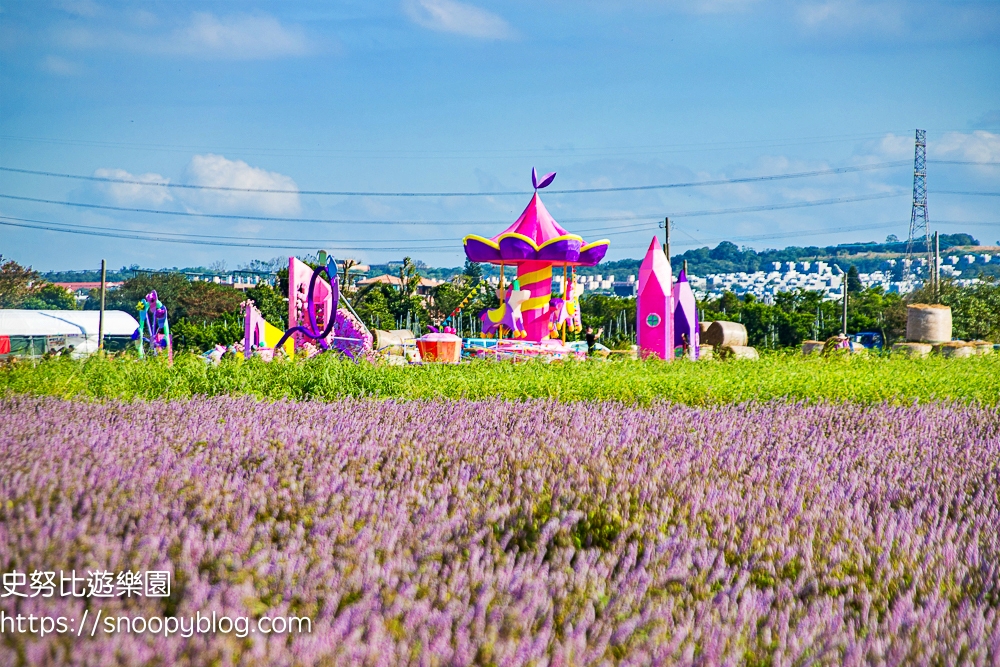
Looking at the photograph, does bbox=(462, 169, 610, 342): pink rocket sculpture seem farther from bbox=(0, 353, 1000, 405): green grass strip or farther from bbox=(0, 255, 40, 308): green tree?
bbox=(0, 255, 40, 308): green tree

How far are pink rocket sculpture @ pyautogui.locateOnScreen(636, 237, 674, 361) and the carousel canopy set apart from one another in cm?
251

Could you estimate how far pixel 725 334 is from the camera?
101ft

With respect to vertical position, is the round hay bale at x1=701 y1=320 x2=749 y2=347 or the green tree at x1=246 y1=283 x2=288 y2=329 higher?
the green tree at x1=246 y1=283 x2=288 y2=329

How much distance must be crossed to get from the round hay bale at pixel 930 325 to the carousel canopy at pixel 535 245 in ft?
23.4

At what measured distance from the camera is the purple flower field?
1.95 meters

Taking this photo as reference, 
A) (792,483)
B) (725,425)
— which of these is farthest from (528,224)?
(792,483)

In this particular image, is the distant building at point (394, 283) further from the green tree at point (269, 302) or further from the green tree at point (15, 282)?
the green tree at point (15, 282)

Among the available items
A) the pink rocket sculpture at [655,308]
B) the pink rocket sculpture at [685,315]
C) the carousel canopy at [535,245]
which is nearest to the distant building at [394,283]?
the carousel canopy at [535,245]

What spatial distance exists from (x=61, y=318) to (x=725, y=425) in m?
39.3

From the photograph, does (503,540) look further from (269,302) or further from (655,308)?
(269,302)

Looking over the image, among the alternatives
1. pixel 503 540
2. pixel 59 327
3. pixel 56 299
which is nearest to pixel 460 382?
pixel 503 540

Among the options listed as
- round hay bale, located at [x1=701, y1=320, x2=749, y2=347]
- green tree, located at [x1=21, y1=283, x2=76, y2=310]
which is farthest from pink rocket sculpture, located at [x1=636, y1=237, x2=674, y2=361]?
green tree, located at [x1=21, y1=283, x2=76, y2=310]

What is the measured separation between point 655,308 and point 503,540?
1424 centimetres

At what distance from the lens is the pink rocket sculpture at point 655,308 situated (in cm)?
1655
